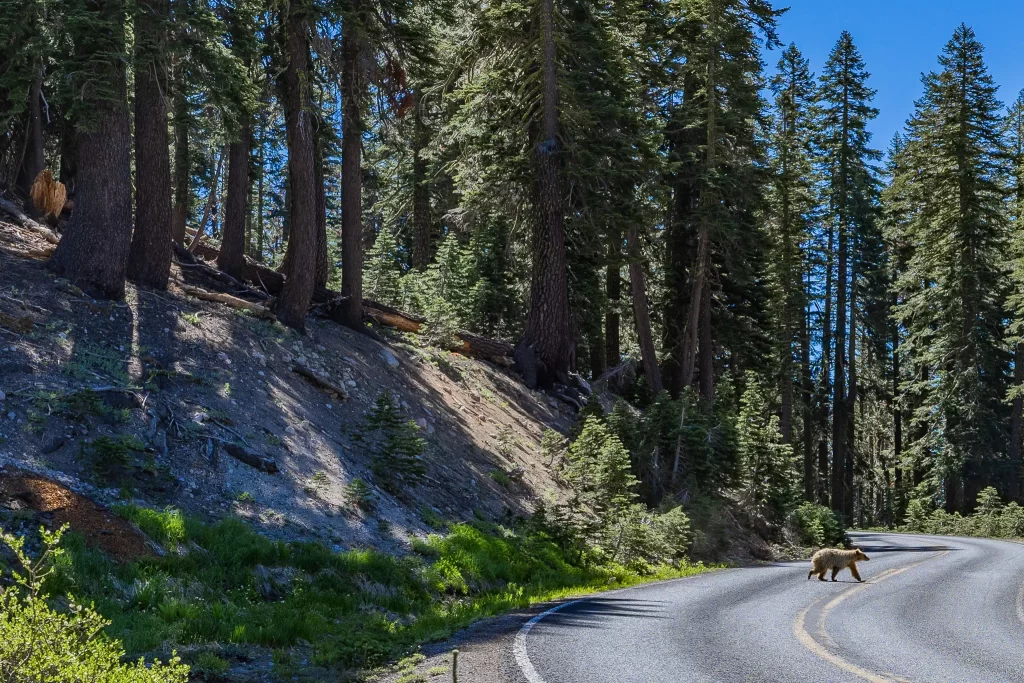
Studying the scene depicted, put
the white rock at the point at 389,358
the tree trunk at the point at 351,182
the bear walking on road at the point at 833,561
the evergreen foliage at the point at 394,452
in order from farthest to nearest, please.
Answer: the tree trunk at the point at 351,182, the white rock at the point at 389,358, the bear walking on road at the point at 833,561, the evergreen foliage at the point at 394,452

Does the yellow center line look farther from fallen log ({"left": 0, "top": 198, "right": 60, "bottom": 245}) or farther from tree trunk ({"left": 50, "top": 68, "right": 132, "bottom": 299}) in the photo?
fallen log ({"left": 0, "top": 198, "right": 60, "bottom": 245})

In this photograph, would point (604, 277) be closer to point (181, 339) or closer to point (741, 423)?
point (741, 423)

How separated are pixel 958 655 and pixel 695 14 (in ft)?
84.7

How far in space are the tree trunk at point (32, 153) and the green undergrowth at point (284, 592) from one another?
42.0 feet

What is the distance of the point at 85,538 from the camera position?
9.36m

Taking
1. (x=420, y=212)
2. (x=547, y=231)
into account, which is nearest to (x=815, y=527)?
(x=547, y=231)

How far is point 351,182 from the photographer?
21.7 m

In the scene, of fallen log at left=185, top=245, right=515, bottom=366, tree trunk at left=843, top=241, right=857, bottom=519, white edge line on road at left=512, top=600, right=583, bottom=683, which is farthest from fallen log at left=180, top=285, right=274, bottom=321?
tree trunk at left=843, top=241, right=857, bottom=519

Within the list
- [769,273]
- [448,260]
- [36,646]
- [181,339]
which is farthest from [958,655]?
[769,273]

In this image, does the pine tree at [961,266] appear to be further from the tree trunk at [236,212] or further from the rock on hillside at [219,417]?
the tree trunk at [236,212]

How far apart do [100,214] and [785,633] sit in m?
13.4

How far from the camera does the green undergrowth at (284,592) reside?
8445 mm

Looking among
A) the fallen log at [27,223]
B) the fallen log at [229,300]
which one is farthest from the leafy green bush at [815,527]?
the fallen log at [27,223]

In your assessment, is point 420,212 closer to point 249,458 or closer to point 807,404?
point 249,458
